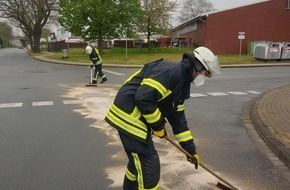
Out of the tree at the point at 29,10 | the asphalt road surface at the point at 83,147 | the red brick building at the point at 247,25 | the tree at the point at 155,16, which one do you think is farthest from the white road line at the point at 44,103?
the tree at the point at 29,10

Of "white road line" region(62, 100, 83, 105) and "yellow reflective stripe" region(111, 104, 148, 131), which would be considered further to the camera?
"white road line" region(62, 100, 83, 105)

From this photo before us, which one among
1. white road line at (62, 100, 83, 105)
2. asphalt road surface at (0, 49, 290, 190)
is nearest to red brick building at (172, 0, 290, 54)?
asphalt road surface at (0, 49, 290, 190)

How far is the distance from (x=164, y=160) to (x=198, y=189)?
1.06m

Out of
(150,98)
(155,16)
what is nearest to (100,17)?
(155,16)

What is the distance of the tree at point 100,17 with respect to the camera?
3334cm

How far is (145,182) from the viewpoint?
3.29m

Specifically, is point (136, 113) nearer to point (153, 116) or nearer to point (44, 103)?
point (153, 116)

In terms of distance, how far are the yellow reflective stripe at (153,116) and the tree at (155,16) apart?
116 ft

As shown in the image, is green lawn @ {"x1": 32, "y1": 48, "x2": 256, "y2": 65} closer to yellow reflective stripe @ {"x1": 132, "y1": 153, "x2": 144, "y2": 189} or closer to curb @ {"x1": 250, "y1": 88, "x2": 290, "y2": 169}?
curb @ {"x1": 250, "y1": 88, "x2": 290, "y2": 169}

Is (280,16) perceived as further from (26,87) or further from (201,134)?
(201,134)

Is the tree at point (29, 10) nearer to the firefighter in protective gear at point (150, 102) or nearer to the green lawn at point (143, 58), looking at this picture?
the green lawn at point (143, 58)

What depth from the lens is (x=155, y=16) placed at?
39.0 metres

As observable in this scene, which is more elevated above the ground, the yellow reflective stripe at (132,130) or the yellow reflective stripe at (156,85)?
the yellow reflective stripe at (156,85)

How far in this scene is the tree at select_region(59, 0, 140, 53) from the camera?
3334 cm
